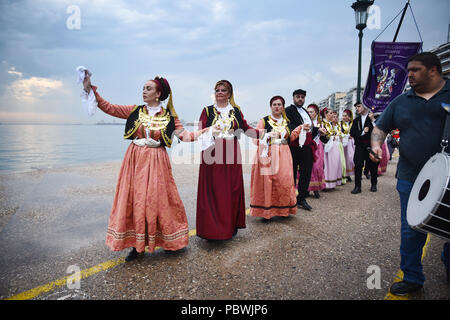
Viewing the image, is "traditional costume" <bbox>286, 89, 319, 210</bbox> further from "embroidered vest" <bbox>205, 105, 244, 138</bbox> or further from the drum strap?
the drum strap

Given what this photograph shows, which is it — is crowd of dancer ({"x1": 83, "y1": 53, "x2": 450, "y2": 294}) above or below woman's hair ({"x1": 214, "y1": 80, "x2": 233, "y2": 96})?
below

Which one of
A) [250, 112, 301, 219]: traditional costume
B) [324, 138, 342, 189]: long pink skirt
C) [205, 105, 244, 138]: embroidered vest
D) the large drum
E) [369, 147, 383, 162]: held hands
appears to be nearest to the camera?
the large drum

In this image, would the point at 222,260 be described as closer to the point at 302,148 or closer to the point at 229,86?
the point at 229,86

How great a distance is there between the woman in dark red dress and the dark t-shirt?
185 cm

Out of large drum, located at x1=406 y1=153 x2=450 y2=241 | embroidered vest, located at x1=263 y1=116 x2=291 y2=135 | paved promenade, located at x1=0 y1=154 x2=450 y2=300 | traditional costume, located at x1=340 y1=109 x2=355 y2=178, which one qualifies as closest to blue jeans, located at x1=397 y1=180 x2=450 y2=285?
paved promenade, located at x1=0 y1=154 x2=450 y2=300

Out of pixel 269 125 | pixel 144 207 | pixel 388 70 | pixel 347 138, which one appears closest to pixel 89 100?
pixel 144 207

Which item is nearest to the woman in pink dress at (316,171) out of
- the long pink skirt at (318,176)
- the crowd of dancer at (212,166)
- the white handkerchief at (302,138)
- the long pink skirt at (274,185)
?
the long pink skirt at (318,176)

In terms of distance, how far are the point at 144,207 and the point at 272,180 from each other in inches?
87.4

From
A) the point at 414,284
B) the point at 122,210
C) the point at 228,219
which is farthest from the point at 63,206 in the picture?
the point at 414,284

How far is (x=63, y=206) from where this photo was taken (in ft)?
15.2

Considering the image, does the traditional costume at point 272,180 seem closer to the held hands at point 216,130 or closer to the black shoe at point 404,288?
the held hands at point 216,130

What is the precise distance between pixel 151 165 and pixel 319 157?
4.70 m

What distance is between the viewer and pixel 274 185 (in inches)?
163

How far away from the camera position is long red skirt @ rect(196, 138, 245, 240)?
3.19 m
